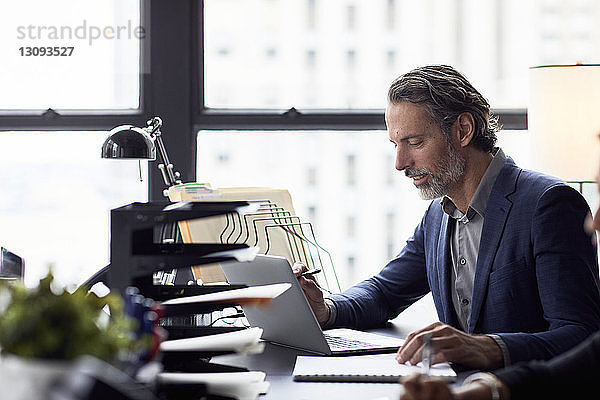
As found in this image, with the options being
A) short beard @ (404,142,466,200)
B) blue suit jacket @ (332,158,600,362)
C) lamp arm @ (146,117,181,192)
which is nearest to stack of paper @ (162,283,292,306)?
blue suit jacket @ (332,158,600,362)

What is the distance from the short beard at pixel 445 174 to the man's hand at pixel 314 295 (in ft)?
1.36

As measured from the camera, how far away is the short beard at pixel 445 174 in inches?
87.6

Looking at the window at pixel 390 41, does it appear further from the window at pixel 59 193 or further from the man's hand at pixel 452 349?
the man's hand at pixel 452 349

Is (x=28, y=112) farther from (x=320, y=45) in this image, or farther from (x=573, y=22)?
(x=573, y=22)

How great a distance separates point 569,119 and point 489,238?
3.86 feet

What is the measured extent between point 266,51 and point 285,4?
212 millimetres

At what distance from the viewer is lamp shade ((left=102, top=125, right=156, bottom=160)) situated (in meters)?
2.43

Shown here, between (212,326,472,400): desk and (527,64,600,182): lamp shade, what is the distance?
165 centimetres

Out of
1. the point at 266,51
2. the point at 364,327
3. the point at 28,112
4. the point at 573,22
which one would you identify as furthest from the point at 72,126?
the point at 573,22

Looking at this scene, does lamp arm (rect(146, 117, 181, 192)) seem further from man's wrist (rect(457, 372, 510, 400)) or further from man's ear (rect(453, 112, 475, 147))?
man's wrist (rect(457, 372, 510, 400))

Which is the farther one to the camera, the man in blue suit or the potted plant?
the man in blue suit

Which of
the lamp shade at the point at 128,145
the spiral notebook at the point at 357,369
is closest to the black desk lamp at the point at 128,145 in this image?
the lamp shade at the point at 128,145

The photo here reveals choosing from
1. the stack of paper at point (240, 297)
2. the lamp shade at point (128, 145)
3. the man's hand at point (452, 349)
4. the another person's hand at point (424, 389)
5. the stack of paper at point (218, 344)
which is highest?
the lamp shade at point (128, 145)

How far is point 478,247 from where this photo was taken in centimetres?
219
